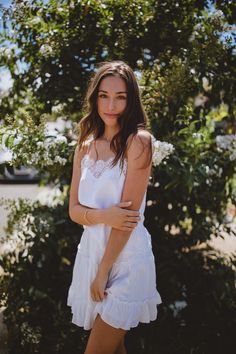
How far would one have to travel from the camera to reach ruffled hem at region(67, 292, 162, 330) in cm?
184

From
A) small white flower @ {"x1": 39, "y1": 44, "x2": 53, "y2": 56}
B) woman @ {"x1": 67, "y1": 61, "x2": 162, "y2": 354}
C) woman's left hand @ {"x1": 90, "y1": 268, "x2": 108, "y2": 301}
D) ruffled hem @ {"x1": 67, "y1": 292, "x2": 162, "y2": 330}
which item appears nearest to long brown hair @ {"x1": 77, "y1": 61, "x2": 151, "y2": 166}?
woman @ {"x1": 67, "y1": 61, "x2": 162, "y2": 354}

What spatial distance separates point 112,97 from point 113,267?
765 millimetres

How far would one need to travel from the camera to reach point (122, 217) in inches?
69.7

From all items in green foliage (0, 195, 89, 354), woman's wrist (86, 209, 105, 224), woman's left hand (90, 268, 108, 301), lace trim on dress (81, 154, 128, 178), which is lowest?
green foliage (0, 195, 89, 354)

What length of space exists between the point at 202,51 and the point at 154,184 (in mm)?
960

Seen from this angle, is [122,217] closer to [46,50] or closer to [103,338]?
[103,338]

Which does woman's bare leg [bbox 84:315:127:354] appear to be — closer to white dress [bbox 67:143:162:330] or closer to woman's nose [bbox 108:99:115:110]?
white dress [bbox 67:143:162:330]

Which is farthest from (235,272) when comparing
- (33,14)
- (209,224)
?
(33,14)

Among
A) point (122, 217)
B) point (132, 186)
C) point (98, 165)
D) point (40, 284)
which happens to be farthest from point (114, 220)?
point (40, 284)

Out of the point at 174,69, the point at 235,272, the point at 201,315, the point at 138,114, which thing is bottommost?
the point at 201,315

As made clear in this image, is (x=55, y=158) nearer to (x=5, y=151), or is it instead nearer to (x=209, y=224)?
(x=5, y=151)

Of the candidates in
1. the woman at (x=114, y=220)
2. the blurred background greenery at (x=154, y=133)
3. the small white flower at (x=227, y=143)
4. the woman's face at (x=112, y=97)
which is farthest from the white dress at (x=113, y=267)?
the small white flower at (x=227, y=143)

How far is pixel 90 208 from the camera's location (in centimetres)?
196

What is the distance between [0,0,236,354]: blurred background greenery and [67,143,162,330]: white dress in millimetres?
716
